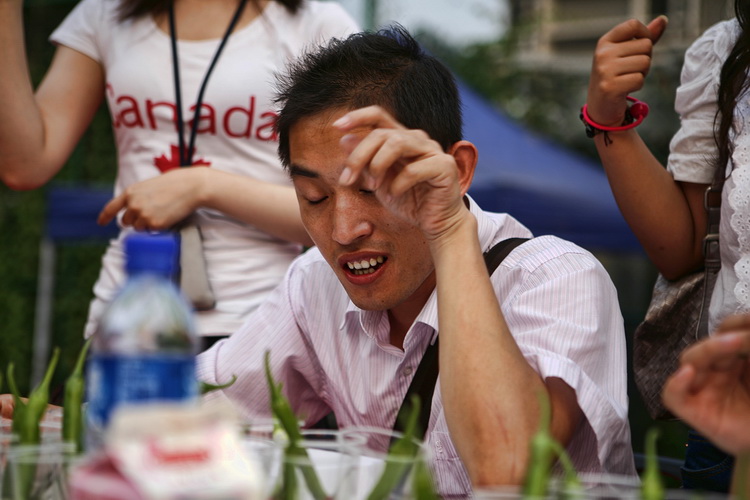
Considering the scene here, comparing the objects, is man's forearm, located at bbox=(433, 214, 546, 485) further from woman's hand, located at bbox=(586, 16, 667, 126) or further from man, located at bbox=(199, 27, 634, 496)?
woman's hand, located at bbox=(586, 16, 667, 126)

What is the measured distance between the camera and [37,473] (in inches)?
39.9

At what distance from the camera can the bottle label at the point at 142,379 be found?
2.98 ft

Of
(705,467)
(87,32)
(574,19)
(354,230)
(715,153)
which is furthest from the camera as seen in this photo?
(574,19)

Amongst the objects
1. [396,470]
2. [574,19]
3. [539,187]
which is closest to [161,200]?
[396,470]

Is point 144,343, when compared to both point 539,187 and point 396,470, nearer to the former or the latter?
point 396,470

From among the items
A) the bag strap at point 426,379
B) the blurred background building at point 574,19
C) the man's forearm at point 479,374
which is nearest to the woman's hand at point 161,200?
the bag strap at point 426,379

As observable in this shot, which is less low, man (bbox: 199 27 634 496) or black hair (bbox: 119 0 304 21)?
black hair (bbox: 119 0 304 21)

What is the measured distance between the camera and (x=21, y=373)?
587 centimetres

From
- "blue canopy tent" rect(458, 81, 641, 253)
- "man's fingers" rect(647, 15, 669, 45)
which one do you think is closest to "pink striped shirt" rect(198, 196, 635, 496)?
"man's fingers" rect(647, 15, 669, 45)

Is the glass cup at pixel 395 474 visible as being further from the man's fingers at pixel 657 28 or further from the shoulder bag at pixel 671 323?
the man's fingers at pixel 657 28

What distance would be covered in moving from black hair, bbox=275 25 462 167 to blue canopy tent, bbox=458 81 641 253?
7.80 feet

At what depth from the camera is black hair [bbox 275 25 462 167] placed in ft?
5.92

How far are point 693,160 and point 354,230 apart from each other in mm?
799

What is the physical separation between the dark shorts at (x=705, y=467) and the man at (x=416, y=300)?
0.65 ft
